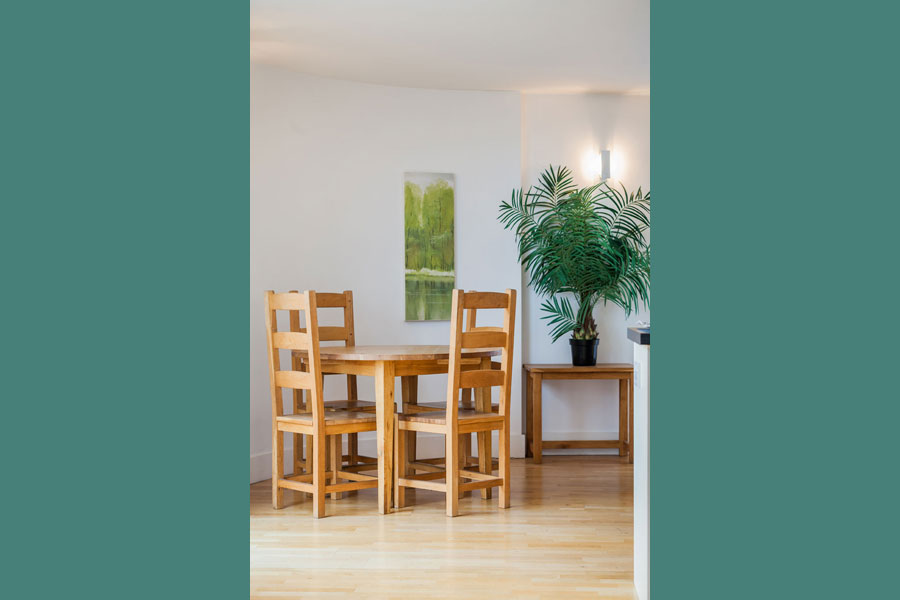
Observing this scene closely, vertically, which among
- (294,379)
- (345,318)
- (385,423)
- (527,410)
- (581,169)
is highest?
(581,169)

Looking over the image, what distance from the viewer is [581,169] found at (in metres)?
6.23

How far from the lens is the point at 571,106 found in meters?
6.25

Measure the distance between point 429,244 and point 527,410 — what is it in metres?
1.40

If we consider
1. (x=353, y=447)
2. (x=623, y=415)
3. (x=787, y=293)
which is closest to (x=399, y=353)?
(x=353, y=447)

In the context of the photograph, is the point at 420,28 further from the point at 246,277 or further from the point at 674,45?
the point at 246,277

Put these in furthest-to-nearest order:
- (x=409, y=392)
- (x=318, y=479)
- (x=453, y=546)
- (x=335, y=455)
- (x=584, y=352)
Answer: (x=584, y=352) → (x=409, y=392) → (x=335, y=455) → (x=318, y=479) → (x=453, y=546)

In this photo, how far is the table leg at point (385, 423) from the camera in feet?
14.6

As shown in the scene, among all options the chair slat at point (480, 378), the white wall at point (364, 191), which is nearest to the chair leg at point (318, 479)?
the chair slat at point (480, 378)

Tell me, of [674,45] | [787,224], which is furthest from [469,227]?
[787,224]

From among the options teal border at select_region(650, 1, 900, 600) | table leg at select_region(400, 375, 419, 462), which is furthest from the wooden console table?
teal border at select_region(650, 1, 900, 600)

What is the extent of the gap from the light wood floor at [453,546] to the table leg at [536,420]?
0.73 meters

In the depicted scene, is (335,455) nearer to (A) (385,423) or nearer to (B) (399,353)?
(A) (385,423)

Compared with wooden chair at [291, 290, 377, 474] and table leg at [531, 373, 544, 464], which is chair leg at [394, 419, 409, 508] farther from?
table leg at [531, 373, 544, 464]

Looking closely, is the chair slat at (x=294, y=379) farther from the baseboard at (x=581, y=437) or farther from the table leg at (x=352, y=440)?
the baseboard at (x=581, y=437)
